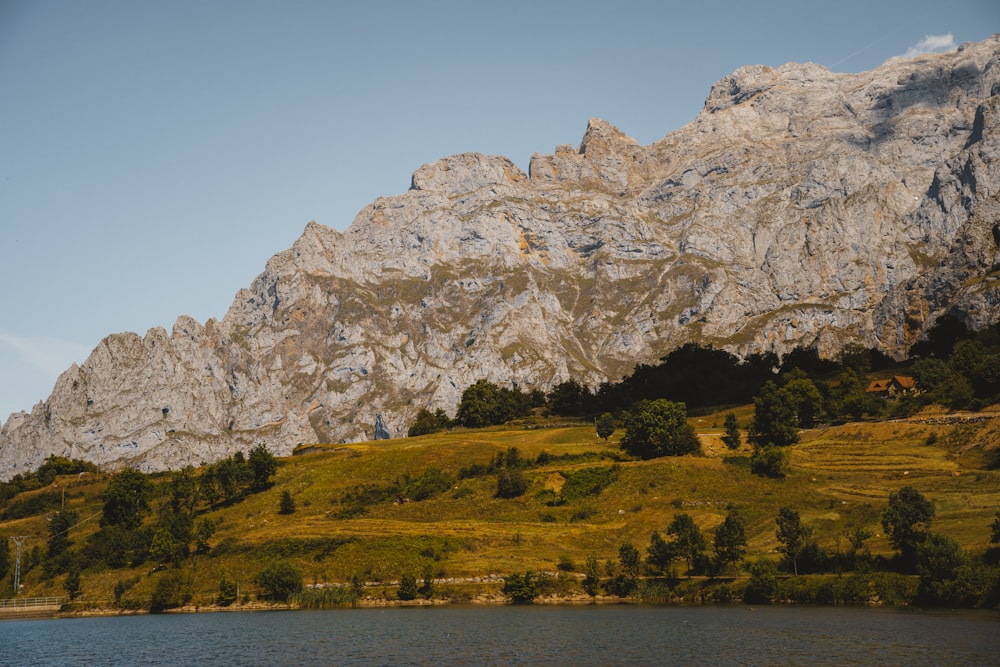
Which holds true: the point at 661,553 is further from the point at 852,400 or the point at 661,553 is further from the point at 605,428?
the point at 852,400

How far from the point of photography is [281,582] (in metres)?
85.0

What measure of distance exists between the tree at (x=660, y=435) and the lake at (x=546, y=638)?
52607mm

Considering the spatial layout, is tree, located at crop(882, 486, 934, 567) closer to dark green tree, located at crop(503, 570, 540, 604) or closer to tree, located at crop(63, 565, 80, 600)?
dark green tree, located at crop(503, 570, 540, 604)

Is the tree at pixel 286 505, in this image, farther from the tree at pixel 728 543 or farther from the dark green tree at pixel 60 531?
the tree at pixel 728 543

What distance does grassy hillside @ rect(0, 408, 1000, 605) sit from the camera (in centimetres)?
8906

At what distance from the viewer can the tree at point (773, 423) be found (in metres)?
127

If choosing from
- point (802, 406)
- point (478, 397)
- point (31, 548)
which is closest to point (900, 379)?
point (802, 406)

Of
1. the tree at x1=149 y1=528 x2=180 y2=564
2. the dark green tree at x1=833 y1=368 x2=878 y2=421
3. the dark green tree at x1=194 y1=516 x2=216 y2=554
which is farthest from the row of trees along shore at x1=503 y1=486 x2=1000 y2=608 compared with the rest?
the dark green tree at x1=833 y1=368 x2=878 y2=421

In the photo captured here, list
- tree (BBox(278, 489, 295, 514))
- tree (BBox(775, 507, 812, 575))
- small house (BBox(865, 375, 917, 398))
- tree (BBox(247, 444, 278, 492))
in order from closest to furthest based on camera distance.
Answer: tree (BBox(775, 507, 812, 575)) → tree (BBox(278, 489, 295, 514)) → tree (BBox(247, 444, 278, 492)) → small house (BBox(865, 375, 917, 398))

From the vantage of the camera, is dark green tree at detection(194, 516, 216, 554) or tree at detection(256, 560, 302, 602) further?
dark green tree at detection(194, 516, 216, 554)

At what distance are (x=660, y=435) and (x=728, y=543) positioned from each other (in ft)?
150

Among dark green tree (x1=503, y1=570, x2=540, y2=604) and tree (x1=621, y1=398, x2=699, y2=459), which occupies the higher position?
tree (x1=621, y1=398, x2=699, y2=459)

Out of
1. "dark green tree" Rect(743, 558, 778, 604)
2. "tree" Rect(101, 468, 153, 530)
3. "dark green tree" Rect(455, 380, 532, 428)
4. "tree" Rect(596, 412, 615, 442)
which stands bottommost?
"dark green tree" Rect(743, 558, 778, 604)

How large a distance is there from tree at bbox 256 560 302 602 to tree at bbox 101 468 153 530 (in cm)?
3772
